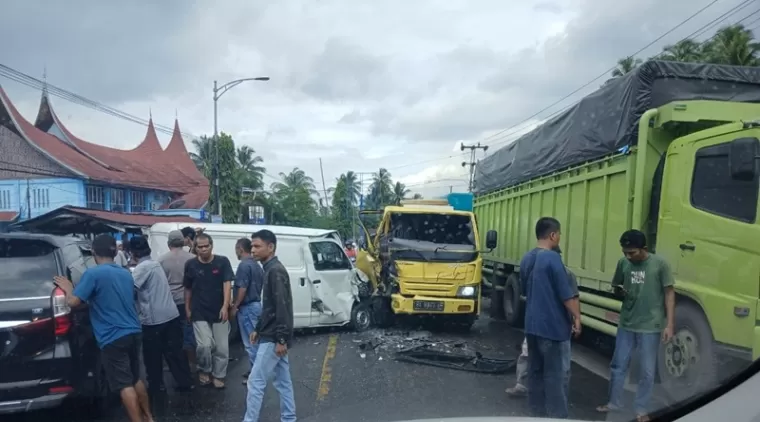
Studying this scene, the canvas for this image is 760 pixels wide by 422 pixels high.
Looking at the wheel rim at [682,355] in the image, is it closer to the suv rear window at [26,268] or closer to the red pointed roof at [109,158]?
the suv rear window at [26,268]

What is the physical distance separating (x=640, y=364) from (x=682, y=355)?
78cm

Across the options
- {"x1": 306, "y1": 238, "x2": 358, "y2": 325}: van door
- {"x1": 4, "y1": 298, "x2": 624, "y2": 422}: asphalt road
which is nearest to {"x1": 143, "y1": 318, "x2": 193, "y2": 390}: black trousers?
{"x1": 4, "y1": 298, "x2": 624, "y2": 422}: asphalt road

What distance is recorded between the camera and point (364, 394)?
623 cm

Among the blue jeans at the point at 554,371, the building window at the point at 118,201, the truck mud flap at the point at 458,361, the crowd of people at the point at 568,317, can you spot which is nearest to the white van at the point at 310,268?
the truck mud flap at the point at 458,361

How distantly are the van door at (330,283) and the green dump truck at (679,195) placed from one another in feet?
11.3

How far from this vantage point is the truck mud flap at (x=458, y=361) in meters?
7.26

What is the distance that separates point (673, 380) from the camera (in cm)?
554

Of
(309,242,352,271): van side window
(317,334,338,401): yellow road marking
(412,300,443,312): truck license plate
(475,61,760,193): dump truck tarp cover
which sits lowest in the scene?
(317,334,338,401): yellow road marking

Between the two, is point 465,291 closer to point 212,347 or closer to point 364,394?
point 364,394

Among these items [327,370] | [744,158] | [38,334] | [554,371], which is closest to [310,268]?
[327,370]

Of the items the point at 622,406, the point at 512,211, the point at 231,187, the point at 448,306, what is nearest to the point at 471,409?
the point at 622,406

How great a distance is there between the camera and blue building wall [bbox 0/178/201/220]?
15.3 meters

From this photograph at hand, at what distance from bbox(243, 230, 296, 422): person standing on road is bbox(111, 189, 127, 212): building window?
702 inches

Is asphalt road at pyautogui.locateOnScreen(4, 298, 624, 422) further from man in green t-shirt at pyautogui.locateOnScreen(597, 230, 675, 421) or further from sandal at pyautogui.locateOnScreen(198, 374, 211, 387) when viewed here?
man in green t-shirt at pyautogui.locateOnScreen(597, 230, 675, 421)
